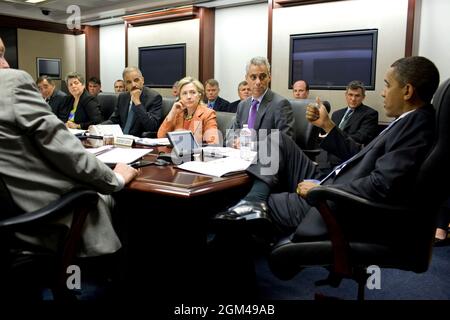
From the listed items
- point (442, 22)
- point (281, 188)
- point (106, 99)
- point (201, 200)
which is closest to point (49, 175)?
point (201, 200)

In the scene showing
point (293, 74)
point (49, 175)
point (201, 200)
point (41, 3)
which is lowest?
point (201, 200)

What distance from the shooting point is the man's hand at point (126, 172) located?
5.73 ft

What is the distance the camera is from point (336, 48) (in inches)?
226

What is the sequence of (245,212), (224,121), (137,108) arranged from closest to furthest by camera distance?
(245,212) < (224,121) < (137,108)

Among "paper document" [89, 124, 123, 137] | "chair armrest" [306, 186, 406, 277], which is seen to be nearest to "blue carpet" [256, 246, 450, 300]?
"chair armrest" [306, 186, 406, 277]

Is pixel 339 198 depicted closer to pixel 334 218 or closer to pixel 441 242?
pixel 334 218

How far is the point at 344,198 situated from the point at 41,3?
8.25 m

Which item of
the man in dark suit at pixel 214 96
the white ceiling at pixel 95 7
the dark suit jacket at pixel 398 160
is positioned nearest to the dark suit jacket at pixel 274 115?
the dark suit jacket at pixel 398 160

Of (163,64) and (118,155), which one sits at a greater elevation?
(163,64)

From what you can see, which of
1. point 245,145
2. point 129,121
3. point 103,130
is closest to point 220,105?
point 129,121

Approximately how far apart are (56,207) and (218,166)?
79 centimetres

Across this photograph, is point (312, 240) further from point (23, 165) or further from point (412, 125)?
point (23, 165)

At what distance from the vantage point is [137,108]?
4082 mm

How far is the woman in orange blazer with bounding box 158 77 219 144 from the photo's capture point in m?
3.44
